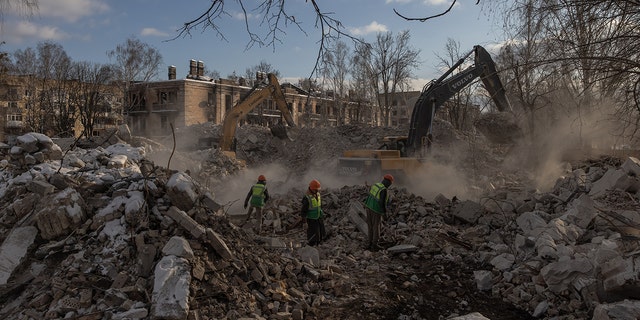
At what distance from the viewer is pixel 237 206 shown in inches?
535

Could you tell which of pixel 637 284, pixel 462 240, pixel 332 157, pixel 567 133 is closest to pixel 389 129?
pixel 332 157

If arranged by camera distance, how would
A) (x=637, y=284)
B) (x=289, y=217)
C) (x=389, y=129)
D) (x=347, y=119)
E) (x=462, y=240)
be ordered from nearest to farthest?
(x=637, y=284) < (x=462, y=240) < (x=289, y=217) < (x=389, y=129) < (x=347, y=119)

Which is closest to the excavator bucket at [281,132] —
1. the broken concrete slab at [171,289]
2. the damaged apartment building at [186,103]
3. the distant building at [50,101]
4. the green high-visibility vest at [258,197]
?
the green high-visibility vest at [258,197]

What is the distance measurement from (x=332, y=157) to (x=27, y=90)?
26.6m

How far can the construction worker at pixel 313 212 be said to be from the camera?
859 cm

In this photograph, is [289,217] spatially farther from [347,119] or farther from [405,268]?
[347,119]

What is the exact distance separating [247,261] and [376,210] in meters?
3.32

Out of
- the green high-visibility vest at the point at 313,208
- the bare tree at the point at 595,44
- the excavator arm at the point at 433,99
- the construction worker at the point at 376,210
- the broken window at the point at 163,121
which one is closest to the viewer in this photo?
the bare tree at the point at 595,44

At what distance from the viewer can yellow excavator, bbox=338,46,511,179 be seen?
43.5 ft

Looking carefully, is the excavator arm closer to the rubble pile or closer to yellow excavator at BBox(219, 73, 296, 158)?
the rubble pile

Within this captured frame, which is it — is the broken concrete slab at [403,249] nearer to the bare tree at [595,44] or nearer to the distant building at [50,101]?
the bare tree at [595,44]

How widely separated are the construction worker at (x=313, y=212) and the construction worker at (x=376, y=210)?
979mm

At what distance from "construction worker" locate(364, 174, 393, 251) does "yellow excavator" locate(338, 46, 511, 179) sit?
15.1ft

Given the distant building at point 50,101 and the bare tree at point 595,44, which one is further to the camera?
the distant building at point 50,101
